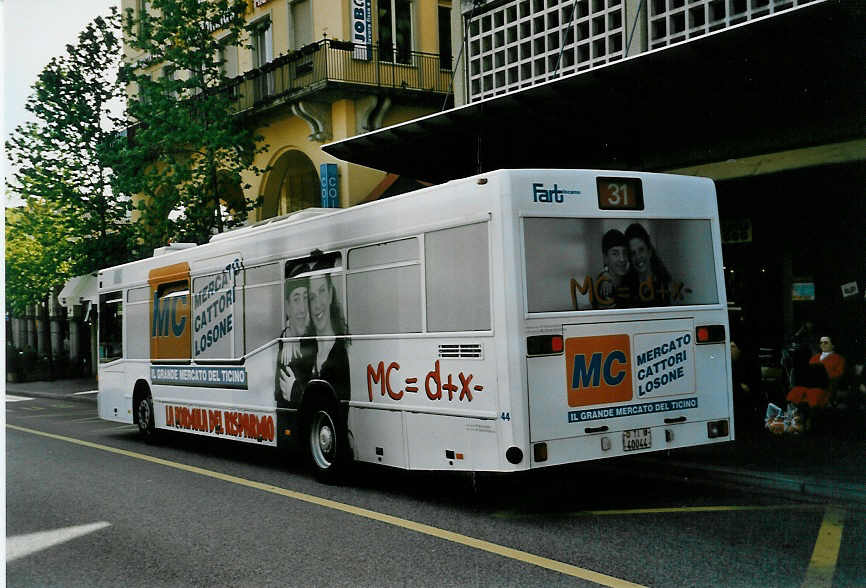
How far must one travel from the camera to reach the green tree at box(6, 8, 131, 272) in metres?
24.0

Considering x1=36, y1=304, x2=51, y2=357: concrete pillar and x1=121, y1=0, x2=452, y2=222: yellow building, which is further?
x1=36, y1=304, x2=51, y2=357: concrete pillar

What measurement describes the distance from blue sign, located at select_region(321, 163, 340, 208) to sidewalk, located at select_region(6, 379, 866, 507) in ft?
40.7

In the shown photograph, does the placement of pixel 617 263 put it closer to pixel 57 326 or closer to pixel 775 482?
pixel 775 482

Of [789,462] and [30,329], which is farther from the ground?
[30,329]

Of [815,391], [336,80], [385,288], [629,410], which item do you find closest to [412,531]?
[629,410]

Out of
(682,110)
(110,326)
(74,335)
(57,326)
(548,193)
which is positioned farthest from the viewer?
(57,326)

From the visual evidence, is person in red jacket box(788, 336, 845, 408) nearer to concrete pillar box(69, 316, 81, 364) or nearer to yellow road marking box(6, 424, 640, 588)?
yellow road marking box(6, 424, 640, 588)

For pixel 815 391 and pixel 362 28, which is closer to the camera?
pixel 815 391

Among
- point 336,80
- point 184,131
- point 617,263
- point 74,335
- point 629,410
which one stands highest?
point 336,80

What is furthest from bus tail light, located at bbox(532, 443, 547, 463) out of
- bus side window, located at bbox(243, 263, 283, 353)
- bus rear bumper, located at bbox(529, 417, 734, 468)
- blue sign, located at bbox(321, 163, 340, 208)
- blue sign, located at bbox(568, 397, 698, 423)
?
blue sign, located at bbox(321, 163, 340, 208)

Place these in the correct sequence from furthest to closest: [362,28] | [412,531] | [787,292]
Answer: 1. [362,28]
2. [787,292]
3. [412,531]

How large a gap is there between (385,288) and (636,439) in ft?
8.85

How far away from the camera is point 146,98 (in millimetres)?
23656

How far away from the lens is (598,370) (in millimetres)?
8109
